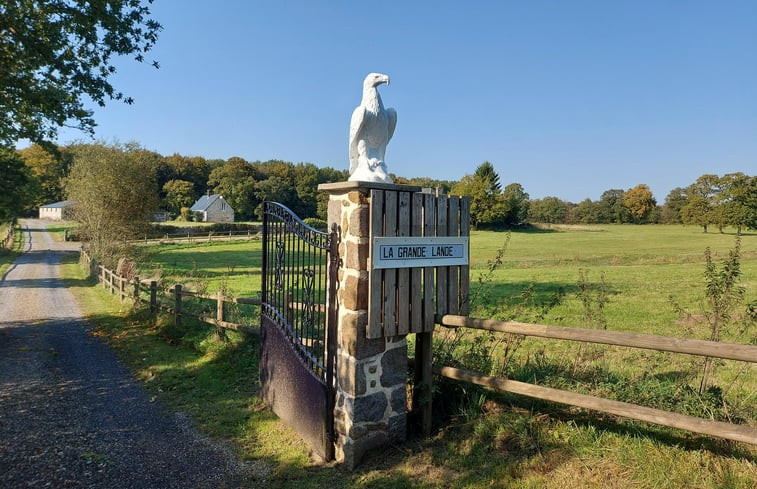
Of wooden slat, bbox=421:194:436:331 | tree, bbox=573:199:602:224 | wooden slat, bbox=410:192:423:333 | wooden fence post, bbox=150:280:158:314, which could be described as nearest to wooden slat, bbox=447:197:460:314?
wooden slat, bbox=421:194:436:331

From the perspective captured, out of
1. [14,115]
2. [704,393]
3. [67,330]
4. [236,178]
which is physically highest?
[236,178]

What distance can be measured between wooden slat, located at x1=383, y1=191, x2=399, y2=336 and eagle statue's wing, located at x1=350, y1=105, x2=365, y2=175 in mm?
744

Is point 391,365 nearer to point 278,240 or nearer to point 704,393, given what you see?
point 278,240

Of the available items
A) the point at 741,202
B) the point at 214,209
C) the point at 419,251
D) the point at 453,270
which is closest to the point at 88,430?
the point at 419,251

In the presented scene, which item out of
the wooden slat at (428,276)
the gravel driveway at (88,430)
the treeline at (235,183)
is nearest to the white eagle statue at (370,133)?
the wooden slat at (428,276)

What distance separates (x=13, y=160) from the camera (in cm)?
2119

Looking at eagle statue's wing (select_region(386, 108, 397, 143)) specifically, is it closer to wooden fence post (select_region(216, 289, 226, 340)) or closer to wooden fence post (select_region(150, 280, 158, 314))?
wooden fence post (select_region(216, 289, 226, 340))

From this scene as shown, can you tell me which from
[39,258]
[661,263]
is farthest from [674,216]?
[39,258]

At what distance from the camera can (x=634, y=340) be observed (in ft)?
11.5

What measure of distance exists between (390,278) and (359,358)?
79cm

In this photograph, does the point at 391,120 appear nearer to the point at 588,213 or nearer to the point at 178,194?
the point at 178,194

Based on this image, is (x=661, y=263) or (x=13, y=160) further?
(x=661, y=263)

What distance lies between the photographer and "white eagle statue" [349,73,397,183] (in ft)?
15.2

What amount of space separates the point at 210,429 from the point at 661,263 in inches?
1072
